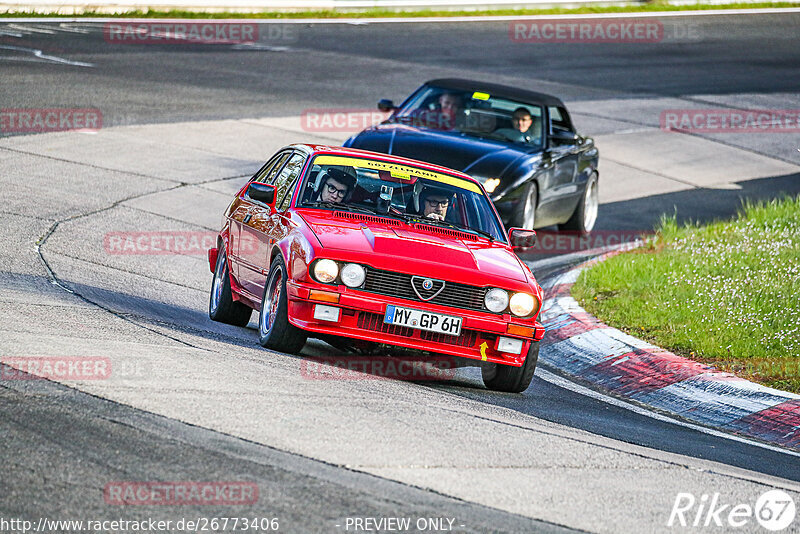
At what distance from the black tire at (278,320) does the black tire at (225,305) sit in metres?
1.08

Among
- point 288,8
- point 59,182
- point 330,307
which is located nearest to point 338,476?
point 330,307

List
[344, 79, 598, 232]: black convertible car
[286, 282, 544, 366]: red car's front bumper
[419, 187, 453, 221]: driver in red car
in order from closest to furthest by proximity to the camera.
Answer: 1. [286, 282, 544, 366]: red car's front bumper
2. [419, 187, 453, 221]: driver in red car
3. [344, 79, 598, 232]: black convertible car

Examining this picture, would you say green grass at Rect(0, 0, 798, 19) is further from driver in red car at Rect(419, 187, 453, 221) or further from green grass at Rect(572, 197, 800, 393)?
driver in red car at Rect(419, 187, 453, 221)

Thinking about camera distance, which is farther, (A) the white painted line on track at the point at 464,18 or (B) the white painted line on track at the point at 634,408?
(A) the white painted line on track at the point at 464,18

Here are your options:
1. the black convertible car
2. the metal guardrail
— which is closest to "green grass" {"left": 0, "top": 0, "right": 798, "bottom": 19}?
the metal guardrail

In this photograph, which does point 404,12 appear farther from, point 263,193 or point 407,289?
point 407,289

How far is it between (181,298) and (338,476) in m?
5.47

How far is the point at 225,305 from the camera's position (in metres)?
9.91

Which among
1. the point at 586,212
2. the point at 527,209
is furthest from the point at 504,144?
the point at 586,212

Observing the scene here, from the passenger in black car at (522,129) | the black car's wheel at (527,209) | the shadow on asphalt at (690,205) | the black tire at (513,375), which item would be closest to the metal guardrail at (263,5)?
the shadow on asphalt at (690,205)

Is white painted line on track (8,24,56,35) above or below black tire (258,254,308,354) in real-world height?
above

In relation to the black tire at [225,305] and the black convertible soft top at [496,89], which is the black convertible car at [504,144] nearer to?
the black convertible soft top at [496,89]

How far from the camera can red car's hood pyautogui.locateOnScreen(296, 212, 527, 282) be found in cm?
816

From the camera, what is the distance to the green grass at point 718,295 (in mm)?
9578
